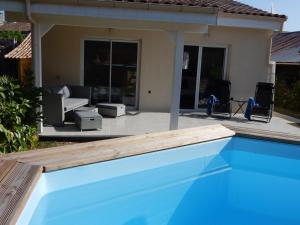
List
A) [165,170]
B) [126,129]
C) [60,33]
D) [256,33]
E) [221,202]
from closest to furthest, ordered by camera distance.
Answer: [221,202]
[165,170]
[126,129]
[60,33]
[256,33]

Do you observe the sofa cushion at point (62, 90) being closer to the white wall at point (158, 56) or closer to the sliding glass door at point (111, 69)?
the white wall at point (158, 56)

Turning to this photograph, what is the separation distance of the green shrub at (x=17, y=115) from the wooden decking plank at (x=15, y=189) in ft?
5.42

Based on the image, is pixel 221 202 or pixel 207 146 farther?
pixel 207 146

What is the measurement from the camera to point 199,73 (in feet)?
42.2

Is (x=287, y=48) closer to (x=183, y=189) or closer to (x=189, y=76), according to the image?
(x=189, y=76)

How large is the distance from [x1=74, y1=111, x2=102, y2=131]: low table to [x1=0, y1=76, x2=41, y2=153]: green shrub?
156 cm

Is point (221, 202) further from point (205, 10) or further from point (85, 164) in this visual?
point (205, 10)

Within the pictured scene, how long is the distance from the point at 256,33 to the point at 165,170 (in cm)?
818

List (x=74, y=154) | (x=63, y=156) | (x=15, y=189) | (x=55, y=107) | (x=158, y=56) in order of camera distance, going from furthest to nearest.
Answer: (x=158, y=56), (x=55, y=107), (x=74, y=154), (x=63, y=156), (x=15, y=189)

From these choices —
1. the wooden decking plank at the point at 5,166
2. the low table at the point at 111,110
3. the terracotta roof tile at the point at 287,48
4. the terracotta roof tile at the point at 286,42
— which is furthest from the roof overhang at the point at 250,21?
the terracotta roof tile at the point at 286,42

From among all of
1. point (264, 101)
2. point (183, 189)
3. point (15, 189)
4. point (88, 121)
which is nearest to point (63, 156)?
point (15, 189)

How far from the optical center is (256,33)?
1289cm

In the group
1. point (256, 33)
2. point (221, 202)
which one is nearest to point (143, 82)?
point (256, 33)

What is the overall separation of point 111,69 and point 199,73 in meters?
3.20
